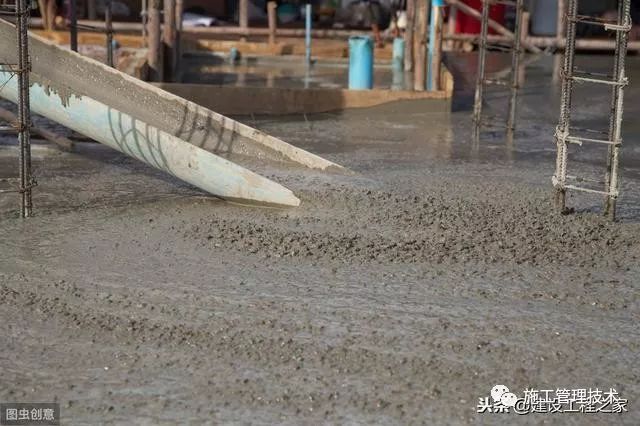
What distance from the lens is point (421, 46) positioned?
48.1 feet

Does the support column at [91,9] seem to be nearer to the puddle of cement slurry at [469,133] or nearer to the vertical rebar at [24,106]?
the puddle of cement slurry at [469,133]

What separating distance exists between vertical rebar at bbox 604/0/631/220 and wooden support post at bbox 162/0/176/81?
8.42m

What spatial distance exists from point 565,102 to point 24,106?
425cm

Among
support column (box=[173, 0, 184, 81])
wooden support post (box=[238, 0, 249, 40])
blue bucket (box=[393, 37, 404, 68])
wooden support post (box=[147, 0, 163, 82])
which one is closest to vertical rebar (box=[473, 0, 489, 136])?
wooden support post (box=[147, 0, 163, 82])

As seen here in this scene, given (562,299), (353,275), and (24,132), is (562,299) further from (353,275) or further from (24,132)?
(24,132)

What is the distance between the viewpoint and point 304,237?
26.7ft

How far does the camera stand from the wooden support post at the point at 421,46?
14562mm

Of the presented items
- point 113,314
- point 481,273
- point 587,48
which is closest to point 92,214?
point 113,314

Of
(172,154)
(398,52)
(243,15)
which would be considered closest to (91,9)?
(243,15)

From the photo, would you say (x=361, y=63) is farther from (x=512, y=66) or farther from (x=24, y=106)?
(x=24, y=106)

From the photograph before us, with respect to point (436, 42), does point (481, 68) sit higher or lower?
lower

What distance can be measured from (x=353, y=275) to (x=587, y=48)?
1477 cm

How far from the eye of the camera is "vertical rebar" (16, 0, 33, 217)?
813 cm

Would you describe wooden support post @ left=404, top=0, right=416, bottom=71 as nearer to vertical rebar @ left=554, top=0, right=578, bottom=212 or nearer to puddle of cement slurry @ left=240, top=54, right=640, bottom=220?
puddle of cement slurry @ left=240, top=54, right=640, bottom=220
